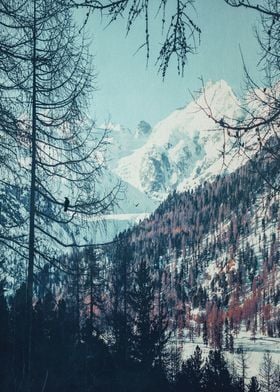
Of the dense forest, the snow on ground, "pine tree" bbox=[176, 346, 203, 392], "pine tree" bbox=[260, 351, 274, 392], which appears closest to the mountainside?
the snow on ground

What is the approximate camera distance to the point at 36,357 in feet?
68.0

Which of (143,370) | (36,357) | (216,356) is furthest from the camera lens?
(216,356)

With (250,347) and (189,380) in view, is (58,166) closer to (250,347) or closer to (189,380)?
(189,380)

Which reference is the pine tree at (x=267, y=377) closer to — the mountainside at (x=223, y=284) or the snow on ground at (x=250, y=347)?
the snow on ground at (x=250, y=347)

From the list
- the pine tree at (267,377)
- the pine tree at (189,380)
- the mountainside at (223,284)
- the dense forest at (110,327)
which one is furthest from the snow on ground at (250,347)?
the pine tree at (189,380)

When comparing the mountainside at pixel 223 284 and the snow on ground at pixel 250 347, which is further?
the mountainside at pixel 223 284

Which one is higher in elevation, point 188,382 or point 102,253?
point 102,253

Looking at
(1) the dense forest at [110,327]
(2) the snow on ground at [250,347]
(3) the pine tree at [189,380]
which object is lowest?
(2) the snow on ground at [250,347]

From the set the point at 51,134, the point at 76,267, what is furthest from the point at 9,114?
the point at 76,267

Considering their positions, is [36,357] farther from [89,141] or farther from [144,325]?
[89,141]

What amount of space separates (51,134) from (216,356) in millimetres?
23417

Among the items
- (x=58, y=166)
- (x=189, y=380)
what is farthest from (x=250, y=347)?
(x=58, y=166)

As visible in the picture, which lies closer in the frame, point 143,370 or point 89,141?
point 89,141

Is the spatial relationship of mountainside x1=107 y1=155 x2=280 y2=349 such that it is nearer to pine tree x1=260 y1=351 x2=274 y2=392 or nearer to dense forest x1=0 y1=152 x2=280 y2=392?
pine tree x1=260 y1=351 x2=274 y2=392
